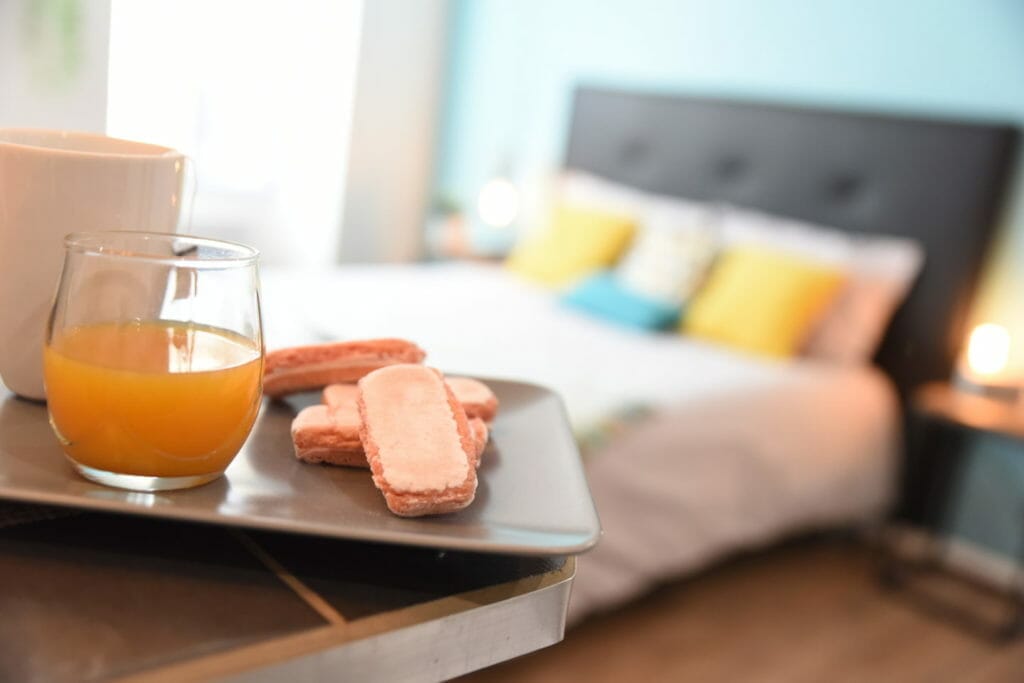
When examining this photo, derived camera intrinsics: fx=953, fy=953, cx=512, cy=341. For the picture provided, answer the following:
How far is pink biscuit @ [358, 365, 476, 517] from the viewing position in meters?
0.51

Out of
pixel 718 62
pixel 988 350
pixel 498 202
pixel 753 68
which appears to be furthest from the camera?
pixel 498 202

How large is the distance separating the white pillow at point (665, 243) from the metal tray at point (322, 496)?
2590mm

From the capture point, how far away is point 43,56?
0.85 meters

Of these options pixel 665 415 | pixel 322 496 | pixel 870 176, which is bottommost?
pixel 665 415

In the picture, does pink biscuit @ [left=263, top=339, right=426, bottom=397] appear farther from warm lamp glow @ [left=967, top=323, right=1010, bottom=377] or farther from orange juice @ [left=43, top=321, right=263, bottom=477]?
warm lamp glow @ [left=967, top=323, right=1010, bottom=377]

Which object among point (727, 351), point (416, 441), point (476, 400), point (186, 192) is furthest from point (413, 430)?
point (727, 351)

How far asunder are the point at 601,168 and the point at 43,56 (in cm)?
330

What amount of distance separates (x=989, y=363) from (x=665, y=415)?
1149mm

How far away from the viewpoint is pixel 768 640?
8.16ft

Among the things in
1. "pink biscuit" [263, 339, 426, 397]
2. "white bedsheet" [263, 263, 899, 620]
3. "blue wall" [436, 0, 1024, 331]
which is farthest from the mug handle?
"blue wall" [436, 0, 1024, 331]

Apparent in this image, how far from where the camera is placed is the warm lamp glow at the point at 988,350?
2.82 metres

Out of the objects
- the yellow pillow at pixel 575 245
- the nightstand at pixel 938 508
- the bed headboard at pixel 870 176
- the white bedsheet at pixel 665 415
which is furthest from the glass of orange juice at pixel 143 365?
the yellow pillow at pixel 575 245

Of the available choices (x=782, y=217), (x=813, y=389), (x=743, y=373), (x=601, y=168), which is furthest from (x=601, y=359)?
(x=601, y=168)

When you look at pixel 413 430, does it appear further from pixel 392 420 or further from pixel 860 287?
pixel 860 287
